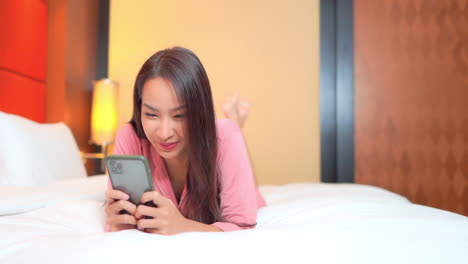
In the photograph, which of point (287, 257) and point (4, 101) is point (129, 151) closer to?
point (287, 257)

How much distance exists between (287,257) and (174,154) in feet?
1.39

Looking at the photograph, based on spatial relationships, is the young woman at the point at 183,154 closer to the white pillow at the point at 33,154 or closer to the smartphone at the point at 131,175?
the smartphone at the point at 131,175

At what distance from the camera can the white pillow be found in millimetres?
1648

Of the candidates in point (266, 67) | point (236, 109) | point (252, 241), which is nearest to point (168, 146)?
point (252, 241)

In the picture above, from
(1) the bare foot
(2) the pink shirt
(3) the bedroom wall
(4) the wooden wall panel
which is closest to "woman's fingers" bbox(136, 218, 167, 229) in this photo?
(2) the pink shirt

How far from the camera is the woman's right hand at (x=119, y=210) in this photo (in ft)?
2.85

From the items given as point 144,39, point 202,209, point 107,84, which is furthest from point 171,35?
point 202,209

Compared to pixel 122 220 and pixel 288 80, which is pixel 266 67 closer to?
pixel 288 80

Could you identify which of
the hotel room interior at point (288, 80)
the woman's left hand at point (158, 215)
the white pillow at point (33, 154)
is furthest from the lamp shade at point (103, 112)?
the woman's left hand at point (158, 215)

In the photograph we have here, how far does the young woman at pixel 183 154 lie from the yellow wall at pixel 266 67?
2.05 m

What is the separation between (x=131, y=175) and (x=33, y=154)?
46.3 inches

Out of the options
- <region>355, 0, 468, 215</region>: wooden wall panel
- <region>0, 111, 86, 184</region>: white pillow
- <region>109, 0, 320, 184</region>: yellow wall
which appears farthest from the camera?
<region>109, 0, 320, 184</region>: yellow wall

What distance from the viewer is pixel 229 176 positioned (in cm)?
107

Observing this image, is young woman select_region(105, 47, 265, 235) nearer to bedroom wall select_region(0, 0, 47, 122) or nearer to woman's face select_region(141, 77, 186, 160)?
woman's face select_region(141, 77, 186, 160)
